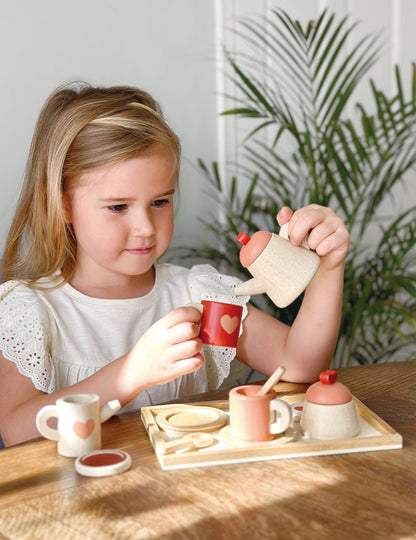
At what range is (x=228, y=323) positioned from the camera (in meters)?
0.97

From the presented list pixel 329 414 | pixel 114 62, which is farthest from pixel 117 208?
pixel 114 62

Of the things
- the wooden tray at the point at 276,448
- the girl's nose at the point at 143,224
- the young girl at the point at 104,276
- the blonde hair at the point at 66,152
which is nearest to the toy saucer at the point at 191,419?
the wooden tray at the point at 276,448

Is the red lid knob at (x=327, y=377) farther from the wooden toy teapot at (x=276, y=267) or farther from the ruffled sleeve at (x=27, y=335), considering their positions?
the ruffled sleeve at (x=27, y=335)

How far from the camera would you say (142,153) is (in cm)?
137

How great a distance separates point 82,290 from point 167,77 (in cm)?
95

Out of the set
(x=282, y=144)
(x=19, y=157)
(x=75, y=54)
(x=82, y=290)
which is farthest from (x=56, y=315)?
(x=282, y=144)

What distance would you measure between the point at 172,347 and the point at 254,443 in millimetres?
207

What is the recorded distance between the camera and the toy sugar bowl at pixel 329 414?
0.91 meters

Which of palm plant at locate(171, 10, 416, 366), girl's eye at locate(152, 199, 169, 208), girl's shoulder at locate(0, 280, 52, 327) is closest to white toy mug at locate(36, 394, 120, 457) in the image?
girl's shoulder at locate(0, 280, 52, 327)

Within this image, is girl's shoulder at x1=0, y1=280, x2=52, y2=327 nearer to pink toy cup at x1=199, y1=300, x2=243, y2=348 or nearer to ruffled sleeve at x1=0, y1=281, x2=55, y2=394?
ruffled sleeve at x1=0, y1=281, x2=55, y2=394

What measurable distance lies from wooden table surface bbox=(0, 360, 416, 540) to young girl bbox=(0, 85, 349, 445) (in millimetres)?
295

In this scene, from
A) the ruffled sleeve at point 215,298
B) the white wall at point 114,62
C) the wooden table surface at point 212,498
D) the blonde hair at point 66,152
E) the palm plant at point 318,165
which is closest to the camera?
the wooden table surface at point 212,498

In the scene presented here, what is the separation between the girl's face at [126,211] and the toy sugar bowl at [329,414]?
57 centimetres

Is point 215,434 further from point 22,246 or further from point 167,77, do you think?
point 167,77
